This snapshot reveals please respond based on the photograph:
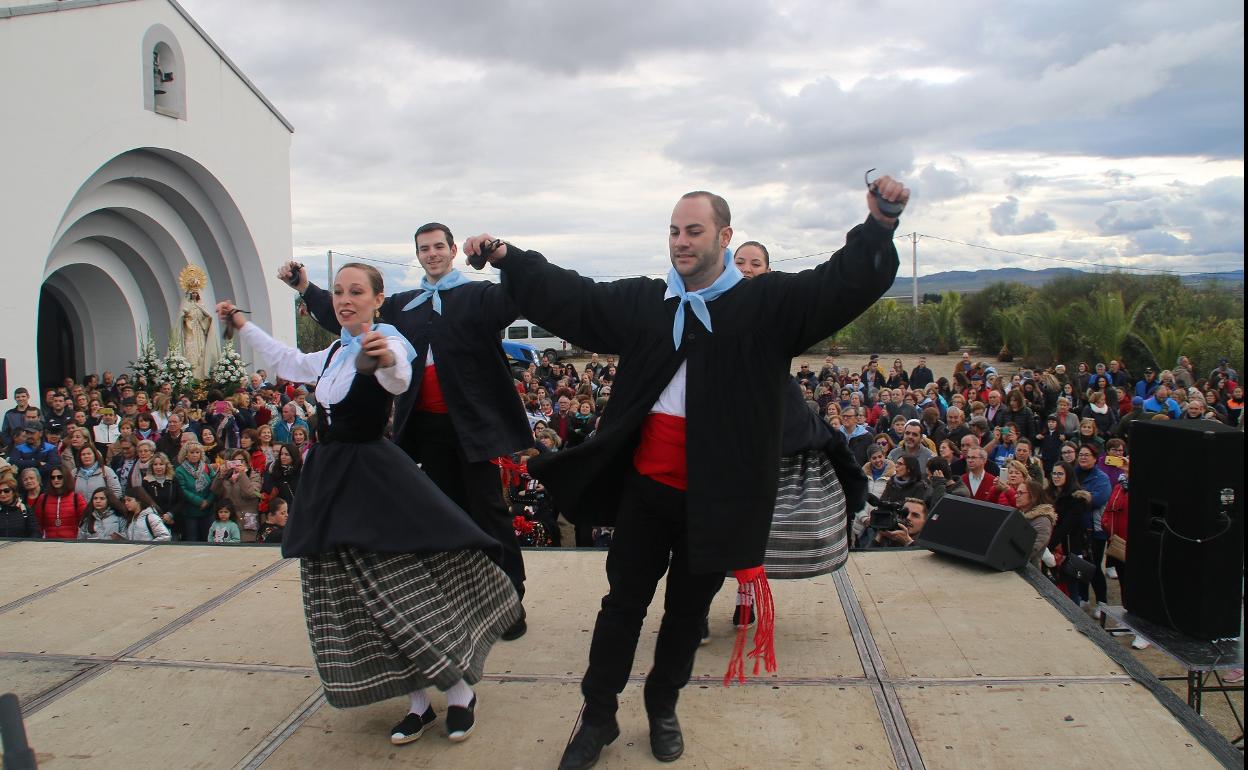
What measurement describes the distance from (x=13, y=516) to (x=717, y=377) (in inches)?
256

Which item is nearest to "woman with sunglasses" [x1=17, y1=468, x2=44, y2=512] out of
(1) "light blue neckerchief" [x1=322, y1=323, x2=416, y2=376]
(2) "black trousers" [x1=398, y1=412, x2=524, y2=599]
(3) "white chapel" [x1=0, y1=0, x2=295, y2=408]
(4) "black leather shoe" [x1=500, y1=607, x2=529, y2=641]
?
(2) "black trousers" [x1=398, y1=412, x2=524, y2=599]

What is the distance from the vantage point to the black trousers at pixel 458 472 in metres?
3.92

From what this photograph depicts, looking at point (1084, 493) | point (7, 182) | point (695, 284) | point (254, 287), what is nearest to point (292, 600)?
point (695, 284)

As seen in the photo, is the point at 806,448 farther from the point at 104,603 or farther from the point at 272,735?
the point at 104,603

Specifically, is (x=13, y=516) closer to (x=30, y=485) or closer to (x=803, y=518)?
(x=30, y=485)

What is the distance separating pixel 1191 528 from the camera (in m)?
4.32

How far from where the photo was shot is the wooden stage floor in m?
3.03

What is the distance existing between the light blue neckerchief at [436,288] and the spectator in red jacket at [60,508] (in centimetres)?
473

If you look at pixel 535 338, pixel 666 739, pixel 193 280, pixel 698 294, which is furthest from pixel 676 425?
pixel 535 338

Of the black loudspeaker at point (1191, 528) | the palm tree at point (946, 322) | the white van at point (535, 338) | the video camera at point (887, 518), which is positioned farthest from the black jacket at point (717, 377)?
the palm tree at point (946, 322)

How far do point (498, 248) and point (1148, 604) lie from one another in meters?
3.59

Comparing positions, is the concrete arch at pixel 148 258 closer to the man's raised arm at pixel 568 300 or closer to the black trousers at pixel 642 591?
the man's raised arm at pixel 568 300

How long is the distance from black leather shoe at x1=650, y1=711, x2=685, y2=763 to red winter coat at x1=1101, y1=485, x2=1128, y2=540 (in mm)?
4813

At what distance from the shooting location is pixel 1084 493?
22.5ft
